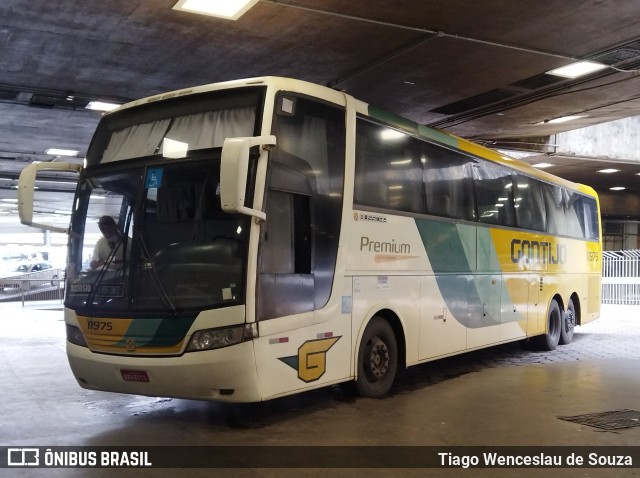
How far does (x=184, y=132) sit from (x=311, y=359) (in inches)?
109

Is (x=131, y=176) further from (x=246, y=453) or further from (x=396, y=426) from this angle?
(x=396, y=426)

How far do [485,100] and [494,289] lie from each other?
450 centimetres

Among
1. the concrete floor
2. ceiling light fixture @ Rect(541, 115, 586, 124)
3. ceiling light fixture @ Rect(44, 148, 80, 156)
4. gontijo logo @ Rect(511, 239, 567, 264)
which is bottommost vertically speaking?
the concrete floor

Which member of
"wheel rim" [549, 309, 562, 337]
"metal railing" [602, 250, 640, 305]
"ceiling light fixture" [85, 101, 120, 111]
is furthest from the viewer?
"metal railing" [602, 250, 640, 305]

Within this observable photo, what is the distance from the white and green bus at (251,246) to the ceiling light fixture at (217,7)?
6.36 feet

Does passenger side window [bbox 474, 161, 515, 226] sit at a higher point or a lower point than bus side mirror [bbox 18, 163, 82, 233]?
higher

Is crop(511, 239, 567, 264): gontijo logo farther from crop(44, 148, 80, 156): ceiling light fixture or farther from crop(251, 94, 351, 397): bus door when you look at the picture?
crop(44, 148, 80, 156): ceiling light fixture

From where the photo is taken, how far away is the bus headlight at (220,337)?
20.1 ft

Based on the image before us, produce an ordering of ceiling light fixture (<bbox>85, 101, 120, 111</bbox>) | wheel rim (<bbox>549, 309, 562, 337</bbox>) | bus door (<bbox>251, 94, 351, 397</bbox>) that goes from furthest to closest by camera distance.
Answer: wheel rim (<bbox>549, 309, 562, 337</bbox>), ceiling light fixture (<bbox>85, 101, 120, 111</bbox>), bus door (<bbox>251, 94, 351, 397</bbox>)

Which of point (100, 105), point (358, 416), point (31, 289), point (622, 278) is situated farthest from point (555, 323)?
point (31, 289)

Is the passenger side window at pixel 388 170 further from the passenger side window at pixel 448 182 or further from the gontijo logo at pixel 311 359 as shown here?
the gontijo logo at pixel 311 359

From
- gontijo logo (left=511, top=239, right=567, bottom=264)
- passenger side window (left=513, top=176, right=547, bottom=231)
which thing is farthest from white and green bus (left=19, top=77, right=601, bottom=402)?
passenger side window (left=513, top=176, right=547, bottom=231)

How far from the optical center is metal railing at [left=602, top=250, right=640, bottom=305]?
1094 inches

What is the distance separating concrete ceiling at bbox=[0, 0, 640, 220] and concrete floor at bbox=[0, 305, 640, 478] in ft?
16.8
